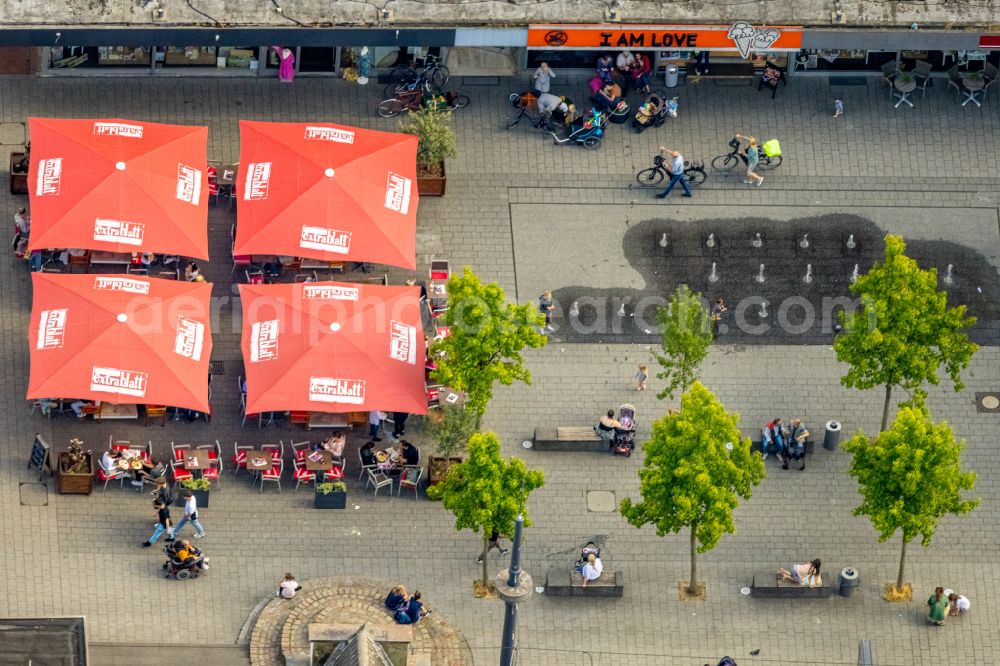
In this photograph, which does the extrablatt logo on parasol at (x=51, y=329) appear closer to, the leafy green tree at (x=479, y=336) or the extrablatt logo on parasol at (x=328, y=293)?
the extrablatt logo on parasol at (x=328, y=293)

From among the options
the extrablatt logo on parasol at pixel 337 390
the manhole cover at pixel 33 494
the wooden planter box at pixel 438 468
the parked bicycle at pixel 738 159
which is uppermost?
the parked bicycle at pixel 738 159

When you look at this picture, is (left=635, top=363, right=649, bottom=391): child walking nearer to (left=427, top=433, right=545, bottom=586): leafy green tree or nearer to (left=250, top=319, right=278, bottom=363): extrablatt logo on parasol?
(left=427, top=433, right=545, bottom=586): leafy green tree

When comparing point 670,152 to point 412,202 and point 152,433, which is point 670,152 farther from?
point 152,433

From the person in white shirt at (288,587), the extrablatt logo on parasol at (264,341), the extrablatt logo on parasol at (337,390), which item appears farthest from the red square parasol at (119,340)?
the person in white shirt at (288,587)

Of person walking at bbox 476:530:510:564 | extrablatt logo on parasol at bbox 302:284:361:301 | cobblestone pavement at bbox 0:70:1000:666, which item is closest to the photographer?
cobblestone pavement at bbox 0:70:1000:666

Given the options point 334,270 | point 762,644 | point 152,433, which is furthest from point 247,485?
point 762,644

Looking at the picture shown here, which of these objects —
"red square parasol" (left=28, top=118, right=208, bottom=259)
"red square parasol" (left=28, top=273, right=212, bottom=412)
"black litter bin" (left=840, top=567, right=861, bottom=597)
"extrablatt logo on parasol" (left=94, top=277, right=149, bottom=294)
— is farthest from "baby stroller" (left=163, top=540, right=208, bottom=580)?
"black litter bin" (left=840, top=567, right=861, bottom=597)
